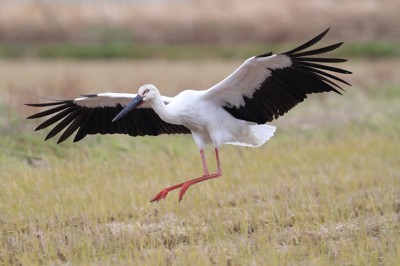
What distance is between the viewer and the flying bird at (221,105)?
269 inches

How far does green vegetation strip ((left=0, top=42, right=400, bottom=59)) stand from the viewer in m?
23.7

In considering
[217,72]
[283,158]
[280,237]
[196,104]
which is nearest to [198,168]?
[283,158]

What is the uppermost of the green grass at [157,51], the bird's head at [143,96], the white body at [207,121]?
the green grass at [157,51]

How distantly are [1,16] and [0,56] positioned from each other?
400cm

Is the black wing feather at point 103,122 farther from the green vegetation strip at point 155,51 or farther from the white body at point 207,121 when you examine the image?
the green vegetation strip at point 155,51

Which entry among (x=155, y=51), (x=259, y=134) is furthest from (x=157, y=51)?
(x=259, y=134)

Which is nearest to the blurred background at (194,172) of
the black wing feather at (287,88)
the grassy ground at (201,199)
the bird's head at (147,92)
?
the grassy ground at (201,199)

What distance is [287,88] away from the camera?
7.11 meters

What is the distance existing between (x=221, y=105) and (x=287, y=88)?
63cm

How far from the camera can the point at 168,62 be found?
22.2 m

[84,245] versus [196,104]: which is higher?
[196,104]

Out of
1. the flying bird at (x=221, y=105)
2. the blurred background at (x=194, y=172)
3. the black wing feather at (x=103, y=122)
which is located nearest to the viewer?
the blurred background at (x=194, y=172)

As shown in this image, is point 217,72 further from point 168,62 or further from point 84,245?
point 84,245

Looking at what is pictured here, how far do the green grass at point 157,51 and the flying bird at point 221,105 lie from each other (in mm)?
15730
